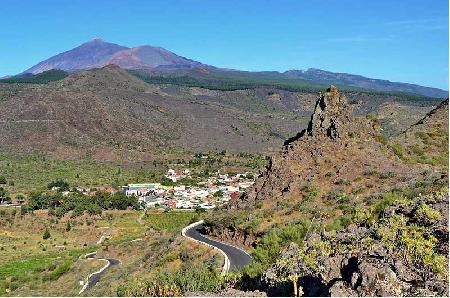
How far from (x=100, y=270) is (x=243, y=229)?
11.8 meters

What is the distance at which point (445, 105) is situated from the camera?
55.8 m

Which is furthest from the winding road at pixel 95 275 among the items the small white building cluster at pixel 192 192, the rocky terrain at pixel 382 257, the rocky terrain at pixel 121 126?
the rocky terrain at pixel 121 126

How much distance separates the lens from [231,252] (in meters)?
30.3

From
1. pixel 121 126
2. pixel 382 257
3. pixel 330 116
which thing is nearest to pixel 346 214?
pixel 330 116

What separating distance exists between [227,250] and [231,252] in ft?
2.21

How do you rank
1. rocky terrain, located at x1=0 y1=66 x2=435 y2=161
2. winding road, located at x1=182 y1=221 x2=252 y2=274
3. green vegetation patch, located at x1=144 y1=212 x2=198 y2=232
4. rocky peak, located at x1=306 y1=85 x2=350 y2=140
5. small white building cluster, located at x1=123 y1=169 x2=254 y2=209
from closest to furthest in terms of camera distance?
winding road, located at x1=182 y1=221 x2=252 y2=274 → rocky peak, located at x1=306 y1=85 x2=350 y2=140 → green vegetation patch, located at x1=144 y1=212 x2=198 y2=232 → small white building cluster, located at x1=123 y1=169 x2=254 y2=209 → rocky terrain, located at x1=0 y1=66 x2=435 y2=161

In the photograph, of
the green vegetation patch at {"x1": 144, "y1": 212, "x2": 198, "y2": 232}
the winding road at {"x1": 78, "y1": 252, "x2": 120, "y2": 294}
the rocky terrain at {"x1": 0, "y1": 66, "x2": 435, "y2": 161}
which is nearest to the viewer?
the winding road at {"x1": 78, "y1": 252, "x2": 120, "y2": 294}

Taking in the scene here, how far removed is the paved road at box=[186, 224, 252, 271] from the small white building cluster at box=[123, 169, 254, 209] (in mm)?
34575

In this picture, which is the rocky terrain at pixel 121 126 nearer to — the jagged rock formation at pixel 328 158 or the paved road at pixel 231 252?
the jagged rock formation at pixel 328 158

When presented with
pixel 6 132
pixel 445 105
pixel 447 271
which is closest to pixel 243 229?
pixel 447 271

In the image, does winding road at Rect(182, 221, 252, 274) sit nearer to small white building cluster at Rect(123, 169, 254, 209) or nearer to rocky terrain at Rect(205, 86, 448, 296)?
rocky terrain at Rect(205, 86, 448, 296)

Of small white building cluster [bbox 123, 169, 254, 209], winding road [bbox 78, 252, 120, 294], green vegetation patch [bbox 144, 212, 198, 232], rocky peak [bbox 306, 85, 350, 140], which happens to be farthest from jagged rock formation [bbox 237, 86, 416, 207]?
small white building cluster [bbox 123, 169, 254, 209]

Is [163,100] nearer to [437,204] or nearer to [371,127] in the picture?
[371,127]

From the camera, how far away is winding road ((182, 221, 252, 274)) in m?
26.1
